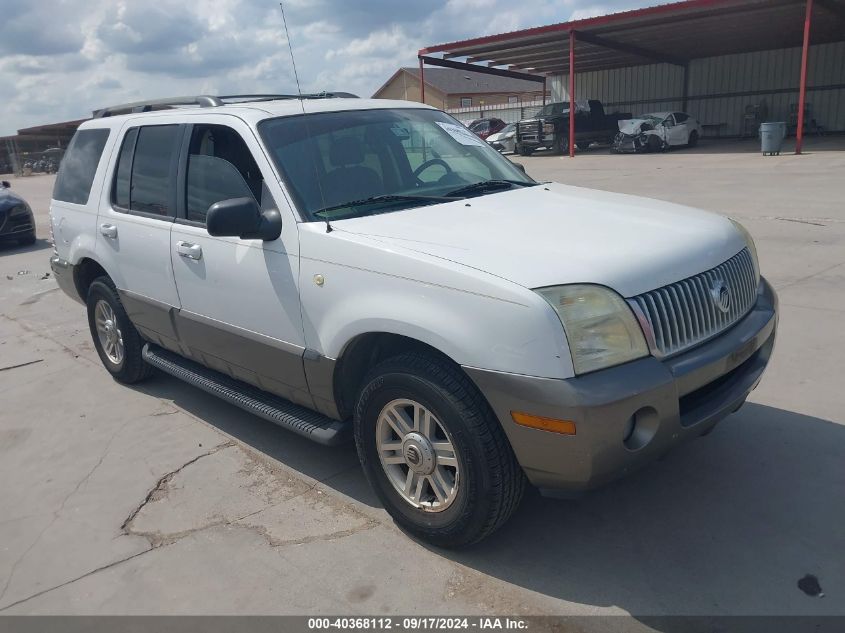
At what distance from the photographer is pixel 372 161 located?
12.9ft

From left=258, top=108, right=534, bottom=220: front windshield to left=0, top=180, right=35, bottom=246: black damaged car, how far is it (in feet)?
36.3

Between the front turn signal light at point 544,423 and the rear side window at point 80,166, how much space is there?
13.2ft

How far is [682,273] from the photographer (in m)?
2.97

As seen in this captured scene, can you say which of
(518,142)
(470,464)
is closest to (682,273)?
(470,464)

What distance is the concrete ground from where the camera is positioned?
2916 millimetres

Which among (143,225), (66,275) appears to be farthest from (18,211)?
(143,225)

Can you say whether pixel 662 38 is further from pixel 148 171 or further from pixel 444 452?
pixel 444 452

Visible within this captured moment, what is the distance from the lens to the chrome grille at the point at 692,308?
9.12 feet

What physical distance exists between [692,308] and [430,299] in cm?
107

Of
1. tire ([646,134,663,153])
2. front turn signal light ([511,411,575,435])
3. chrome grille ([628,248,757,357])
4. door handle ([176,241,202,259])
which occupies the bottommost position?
tire ([646,134,663,153])

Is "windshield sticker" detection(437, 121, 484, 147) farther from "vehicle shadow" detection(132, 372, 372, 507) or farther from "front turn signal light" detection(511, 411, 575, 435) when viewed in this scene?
"front turn signal light" detection(511, 411, 575, 435)

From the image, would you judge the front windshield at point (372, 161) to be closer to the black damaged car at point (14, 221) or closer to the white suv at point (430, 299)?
the white suv at point (430, 299)

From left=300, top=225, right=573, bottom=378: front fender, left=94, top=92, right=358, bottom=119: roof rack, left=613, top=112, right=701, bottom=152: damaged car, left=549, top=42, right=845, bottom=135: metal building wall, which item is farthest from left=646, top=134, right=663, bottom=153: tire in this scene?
left=300, top=225, right=573, bottom=378: front fender

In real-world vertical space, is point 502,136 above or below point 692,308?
below
